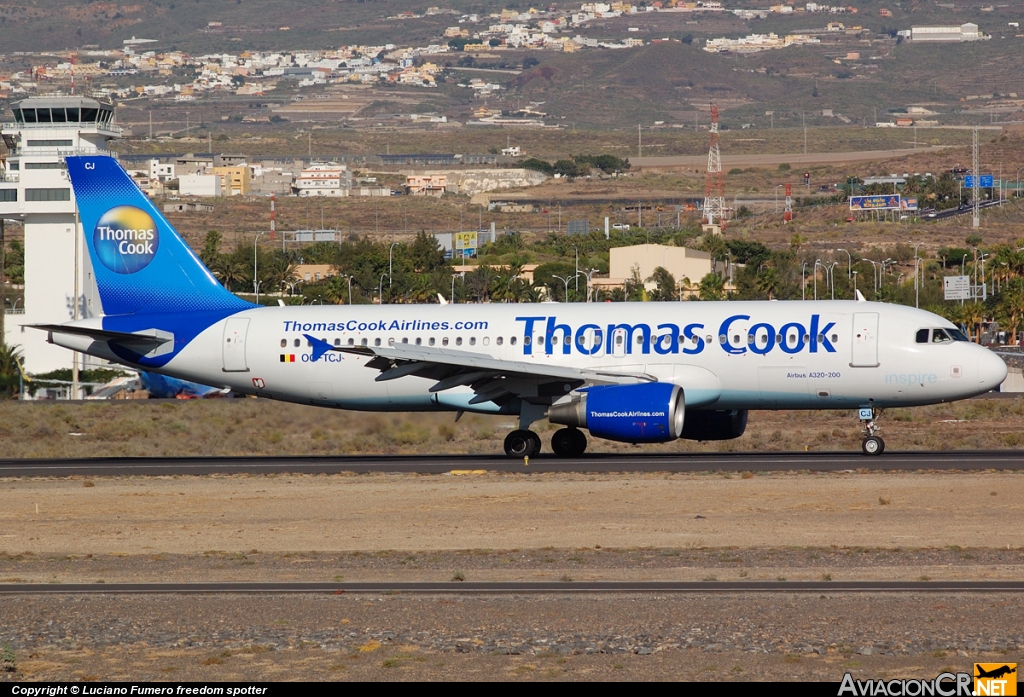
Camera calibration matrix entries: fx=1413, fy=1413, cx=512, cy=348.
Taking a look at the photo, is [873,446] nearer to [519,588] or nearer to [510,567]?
[510,567]

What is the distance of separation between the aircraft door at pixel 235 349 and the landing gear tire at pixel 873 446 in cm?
1460

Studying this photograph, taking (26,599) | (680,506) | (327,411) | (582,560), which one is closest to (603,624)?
(582,560)

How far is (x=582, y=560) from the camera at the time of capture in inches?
736

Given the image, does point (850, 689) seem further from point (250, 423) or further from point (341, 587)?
point (250, 423)

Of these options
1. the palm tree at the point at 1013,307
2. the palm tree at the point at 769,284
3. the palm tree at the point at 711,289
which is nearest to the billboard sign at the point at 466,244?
the palm tree at the point at 711,289

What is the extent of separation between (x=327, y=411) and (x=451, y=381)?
4.58 metres

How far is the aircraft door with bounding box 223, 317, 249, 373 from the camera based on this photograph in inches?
1344

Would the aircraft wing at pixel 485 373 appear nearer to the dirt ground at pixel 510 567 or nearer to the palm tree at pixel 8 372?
the dirt ground at pixel 510 567

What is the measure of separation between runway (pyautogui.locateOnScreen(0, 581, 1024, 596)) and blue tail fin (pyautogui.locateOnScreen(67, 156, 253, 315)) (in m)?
18.1

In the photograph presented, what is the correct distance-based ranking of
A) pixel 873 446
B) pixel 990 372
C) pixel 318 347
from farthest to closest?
pixel 318 347
pixel 873 446
pixel 990 372

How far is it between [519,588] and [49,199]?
77.1m

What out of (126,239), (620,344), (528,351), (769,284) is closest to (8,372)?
(126,239)

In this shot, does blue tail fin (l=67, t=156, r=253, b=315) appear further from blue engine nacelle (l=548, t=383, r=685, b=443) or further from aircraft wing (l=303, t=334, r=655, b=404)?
blue engine nacelle (l=548, t=383, r=685, b=443)

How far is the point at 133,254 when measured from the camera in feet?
116
